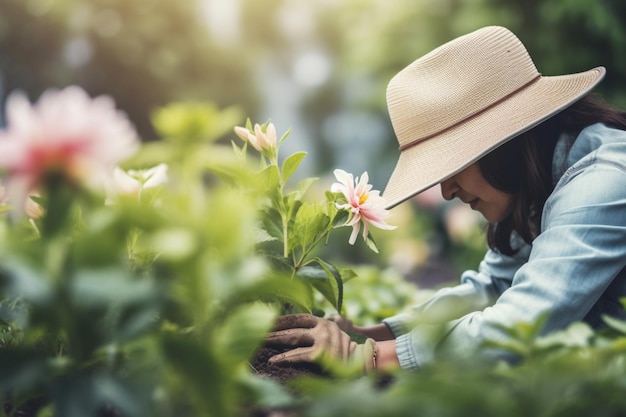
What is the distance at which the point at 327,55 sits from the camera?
19266 mm

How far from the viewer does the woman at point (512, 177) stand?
4.17ft

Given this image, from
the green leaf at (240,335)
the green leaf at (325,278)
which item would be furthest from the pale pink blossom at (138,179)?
the green leaf at (240,335)

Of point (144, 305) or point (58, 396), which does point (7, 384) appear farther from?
point (144, 305)

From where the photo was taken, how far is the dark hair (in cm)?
161

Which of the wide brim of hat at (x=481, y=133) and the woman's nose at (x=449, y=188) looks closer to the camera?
the wide brim of hat at (x=481, y=133)

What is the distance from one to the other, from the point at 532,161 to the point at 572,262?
39 centimetres

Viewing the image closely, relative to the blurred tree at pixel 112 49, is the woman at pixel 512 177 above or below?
below

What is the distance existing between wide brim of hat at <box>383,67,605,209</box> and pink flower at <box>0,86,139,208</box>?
845 millimetres

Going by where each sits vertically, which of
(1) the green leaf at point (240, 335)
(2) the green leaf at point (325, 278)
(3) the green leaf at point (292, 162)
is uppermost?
(3) the green leaf at point (292, 162)

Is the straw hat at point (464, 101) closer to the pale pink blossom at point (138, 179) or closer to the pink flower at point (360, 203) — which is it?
the pink flower at point (360, 203)

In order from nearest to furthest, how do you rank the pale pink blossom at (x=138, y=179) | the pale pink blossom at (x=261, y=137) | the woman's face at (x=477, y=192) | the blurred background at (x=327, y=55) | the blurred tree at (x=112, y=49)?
the pale pink blossom at (x=138, y=179)
the pale pink blossom at (x=261, y=137)
the woman's face at (x=477, y=192)
the blurred background at (x=327, y=55)
the blurred tree at (x=112, y=49)

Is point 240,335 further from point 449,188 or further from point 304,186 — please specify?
point 449,188

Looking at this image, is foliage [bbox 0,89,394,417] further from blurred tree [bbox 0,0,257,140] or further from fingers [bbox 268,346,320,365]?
blurred tree [bbox 0,0,257,140]

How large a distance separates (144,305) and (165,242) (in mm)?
102
